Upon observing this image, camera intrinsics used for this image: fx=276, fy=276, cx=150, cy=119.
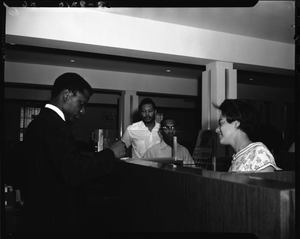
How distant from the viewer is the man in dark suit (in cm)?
87

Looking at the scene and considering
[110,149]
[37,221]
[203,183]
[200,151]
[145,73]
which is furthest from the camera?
[145,73]

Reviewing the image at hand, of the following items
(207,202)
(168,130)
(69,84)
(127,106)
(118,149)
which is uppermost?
(127,106)

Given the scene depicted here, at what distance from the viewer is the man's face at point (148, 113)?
9.21 feet

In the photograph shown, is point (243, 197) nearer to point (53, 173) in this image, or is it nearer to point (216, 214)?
point (216, 214)

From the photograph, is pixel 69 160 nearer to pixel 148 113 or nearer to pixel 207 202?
pixel 207 202

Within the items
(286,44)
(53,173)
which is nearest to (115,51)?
(286,44)

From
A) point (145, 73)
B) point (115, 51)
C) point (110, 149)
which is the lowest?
point (110, 149)

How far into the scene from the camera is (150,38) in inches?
99.4

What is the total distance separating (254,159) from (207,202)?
622mm

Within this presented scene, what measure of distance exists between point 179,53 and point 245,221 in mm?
2285

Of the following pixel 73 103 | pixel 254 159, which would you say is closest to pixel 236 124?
pixel 254 159

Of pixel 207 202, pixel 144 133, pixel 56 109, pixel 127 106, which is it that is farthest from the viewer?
pixel 127 106

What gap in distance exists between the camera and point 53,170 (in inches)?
36.8

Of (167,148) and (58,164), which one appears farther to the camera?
(167,148)
